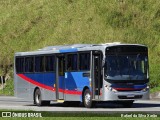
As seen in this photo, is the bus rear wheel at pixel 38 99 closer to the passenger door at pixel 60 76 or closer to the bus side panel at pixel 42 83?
the bus side panel at pixel 42 83

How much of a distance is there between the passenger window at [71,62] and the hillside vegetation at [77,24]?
64.4 ft

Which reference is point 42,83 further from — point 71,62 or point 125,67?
point 125,67

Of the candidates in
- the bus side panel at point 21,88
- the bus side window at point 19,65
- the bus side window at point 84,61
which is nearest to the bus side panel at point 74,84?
the bus side window at point 84,61

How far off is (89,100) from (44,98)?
194 inches

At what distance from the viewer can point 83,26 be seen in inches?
2315

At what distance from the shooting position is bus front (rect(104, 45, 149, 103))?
96.7ft

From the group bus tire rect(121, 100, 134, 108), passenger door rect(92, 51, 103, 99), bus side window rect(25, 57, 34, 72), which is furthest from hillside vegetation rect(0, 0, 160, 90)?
passenger door rect(92, 51, 103, 99)

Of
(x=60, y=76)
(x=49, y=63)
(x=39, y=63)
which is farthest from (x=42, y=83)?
(x=60, y=76)

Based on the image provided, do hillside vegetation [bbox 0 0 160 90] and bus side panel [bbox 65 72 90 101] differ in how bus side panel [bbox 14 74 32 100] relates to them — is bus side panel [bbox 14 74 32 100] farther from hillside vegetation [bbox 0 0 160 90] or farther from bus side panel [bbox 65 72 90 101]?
hillside vegetation [bbox 0 0 160 90]

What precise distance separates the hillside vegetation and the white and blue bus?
61.9 feet

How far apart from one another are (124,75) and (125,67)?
0.40 metres

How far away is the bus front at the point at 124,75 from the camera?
2948cm

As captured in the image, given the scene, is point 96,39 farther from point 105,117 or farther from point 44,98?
point 105,117

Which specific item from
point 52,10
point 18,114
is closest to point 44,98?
point 18,114
